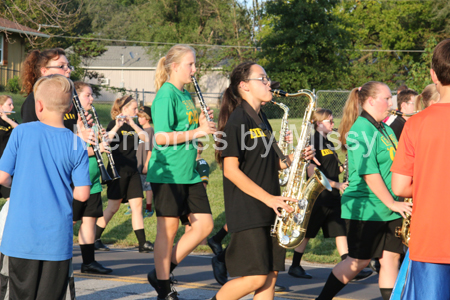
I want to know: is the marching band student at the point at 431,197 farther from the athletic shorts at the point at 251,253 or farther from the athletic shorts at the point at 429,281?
the athletic shorts at the point at 251,253

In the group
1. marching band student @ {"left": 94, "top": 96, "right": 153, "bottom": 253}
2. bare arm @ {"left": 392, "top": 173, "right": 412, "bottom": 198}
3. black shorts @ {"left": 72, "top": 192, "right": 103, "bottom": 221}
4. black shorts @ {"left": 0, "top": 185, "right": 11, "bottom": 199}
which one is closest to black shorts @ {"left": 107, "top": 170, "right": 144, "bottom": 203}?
marching band student @ {"left": 94, "top": 96, "right": 153, "bottom": 253}

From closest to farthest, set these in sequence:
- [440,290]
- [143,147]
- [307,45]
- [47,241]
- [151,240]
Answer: [440,290] → [47,241] → [151,240] → [143,147] → [307,45]

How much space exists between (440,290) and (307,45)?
30.3 meters

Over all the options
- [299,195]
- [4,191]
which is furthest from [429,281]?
[4,191]

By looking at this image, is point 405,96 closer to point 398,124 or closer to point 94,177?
point 398,124

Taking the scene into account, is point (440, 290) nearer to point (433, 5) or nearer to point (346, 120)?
point (346, 120)

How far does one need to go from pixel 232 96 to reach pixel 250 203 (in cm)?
95

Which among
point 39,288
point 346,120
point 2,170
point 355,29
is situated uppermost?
point 355,29

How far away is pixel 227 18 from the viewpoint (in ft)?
138

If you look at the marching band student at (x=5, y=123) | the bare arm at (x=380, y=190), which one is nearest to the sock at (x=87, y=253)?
the marching band student at (x=5, y=123)

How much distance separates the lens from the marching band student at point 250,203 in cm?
357

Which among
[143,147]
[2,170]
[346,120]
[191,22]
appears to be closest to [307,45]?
[191,22]

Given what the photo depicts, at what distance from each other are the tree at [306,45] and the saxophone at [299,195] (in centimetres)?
2801

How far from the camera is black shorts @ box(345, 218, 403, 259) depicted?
433 centimetres
